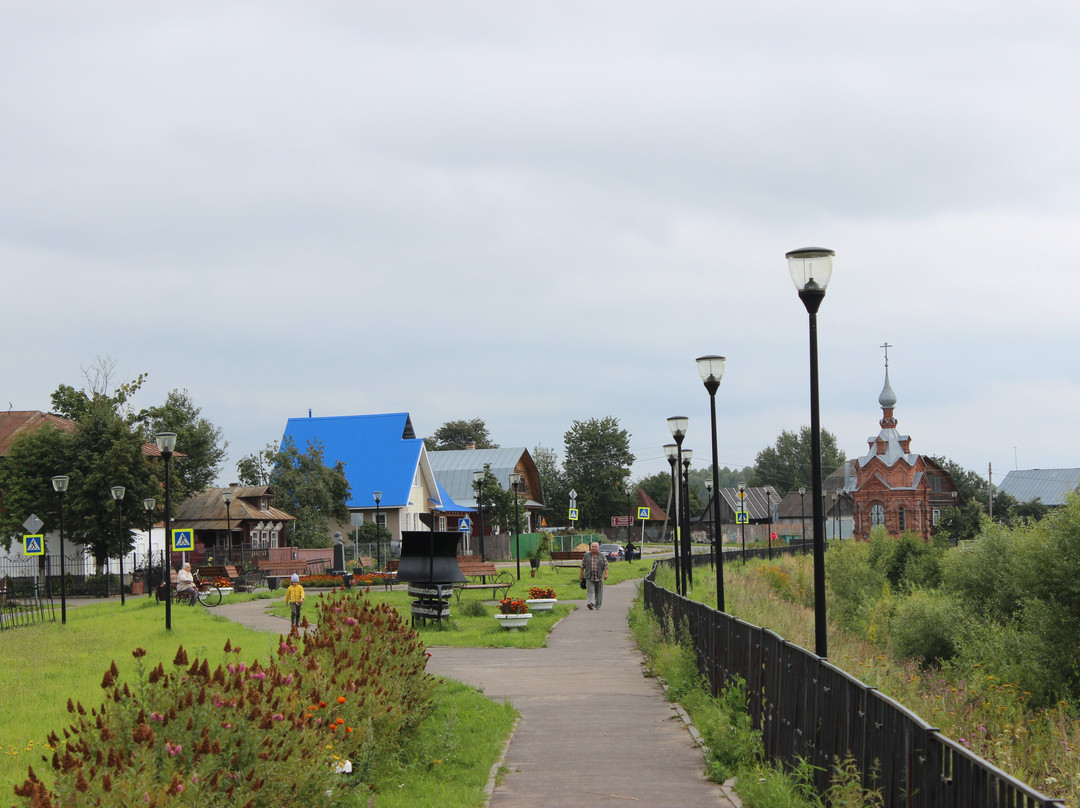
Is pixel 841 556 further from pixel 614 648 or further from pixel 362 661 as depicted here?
pixel 362 661

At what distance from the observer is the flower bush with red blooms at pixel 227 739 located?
4.94 meters

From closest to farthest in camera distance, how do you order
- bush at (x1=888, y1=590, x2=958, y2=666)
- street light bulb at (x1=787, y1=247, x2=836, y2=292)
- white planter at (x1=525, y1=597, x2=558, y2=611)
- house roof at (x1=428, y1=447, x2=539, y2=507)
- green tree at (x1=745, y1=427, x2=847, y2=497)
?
street light bulb at (x1=787, y1=247, x2=836, y2=292)
bush at (x1=888, y1=590, x2=958, y2=666)
white planter at (x1=525, y1=597, x2=558, y2=611)
house roof at (x1=428, y1=447, x2=539, y2=507)
green tree at (x1=745, y1=427, x2=847, y2=497)

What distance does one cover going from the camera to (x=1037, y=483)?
320 feet

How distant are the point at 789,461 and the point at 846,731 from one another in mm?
147360

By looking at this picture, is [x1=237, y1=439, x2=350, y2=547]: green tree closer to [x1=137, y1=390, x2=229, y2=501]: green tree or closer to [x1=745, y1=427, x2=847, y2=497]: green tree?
[x1=137, y1=390, x2=229, y2=501]: green tree

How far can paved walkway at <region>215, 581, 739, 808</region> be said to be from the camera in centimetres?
797

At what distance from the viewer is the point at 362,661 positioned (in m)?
8.82

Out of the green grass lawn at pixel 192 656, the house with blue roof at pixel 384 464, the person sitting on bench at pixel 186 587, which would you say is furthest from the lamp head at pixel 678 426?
the house with blue roof at pixel 384 464

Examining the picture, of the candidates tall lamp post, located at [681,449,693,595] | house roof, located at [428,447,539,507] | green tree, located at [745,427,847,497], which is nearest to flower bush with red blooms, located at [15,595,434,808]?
tall lamp post, located at [681,449,693,595]

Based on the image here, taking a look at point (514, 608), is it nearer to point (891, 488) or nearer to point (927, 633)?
point (927, 633)

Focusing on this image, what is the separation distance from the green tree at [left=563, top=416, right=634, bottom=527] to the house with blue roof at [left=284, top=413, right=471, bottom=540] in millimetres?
31355

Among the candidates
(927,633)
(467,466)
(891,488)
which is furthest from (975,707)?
(467,466)

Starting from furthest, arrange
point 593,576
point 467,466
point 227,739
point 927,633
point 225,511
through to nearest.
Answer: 1. point 467,466
2. point 225,511
3. point 593,576
4. point 927,633
5. point 227,739

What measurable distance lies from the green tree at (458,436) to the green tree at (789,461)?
4605cm
